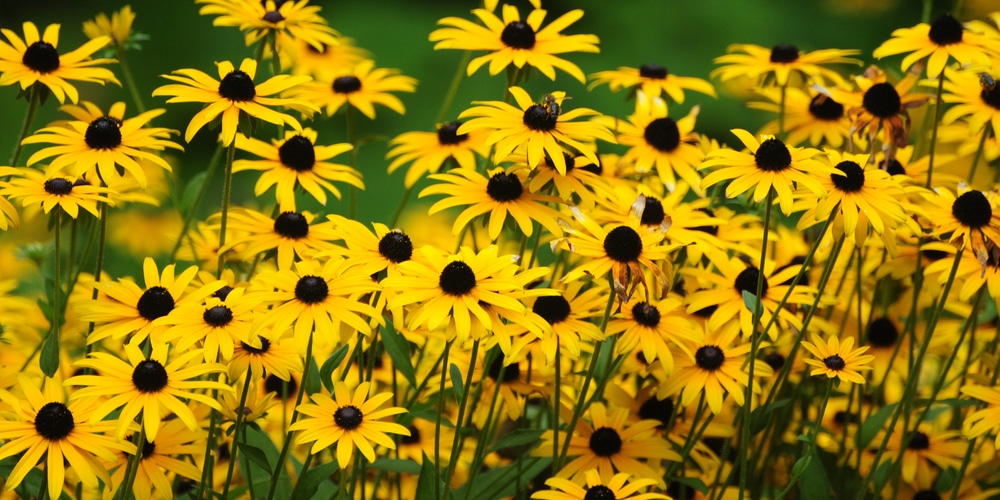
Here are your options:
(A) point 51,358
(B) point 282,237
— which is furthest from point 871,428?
(A) point 51,358

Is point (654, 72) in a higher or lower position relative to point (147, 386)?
higher

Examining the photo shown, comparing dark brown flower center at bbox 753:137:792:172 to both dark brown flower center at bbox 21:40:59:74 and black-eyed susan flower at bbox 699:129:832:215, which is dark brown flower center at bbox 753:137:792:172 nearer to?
black-eyed susan flower at bbox 699:129:832:215

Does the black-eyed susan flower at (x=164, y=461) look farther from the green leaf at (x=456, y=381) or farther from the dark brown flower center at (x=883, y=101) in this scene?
the dark brown flower center at (x=883, y=101)

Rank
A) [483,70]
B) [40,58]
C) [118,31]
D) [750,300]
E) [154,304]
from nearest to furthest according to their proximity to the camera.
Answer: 1. [154,304]
2. [750,300]
3. [40,58]
4. [118,31]
5. [483,70]

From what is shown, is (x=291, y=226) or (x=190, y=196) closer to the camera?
(x=291, y=226)

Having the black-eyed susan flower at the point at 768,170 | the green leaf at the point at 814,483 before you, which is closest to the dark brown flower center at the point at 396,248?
the black-eyed susan flower at the point at 768,170

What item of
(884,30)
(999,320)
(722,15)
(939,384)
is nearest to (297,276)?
(939,384)

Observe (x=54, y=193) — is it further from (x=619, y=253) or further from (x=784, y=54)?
(x=784, y=54)
